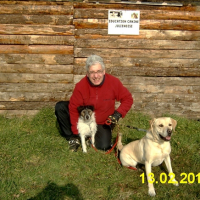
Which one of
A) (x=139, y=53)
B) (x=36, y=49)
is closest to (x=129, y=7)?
(x=139, y=53)

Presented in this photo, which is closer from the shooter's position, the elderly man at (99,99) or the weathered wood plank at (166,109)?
the elderly man at (99,99)

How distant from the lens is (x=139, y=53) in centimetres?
571

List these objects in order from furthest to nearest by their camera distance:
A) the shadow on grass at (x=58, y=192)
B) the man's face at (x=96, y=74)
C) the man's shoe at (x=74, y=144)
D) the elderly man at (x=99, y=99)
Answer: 1. the man's shoe at (x=74, y=144)
2. the elderly man at (x=99, y=99)
3. the man's face at (x=96, y=74)
4. the shadow on grass at (x=58, y=192)

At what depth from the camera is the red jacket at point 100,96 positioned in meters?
4.36

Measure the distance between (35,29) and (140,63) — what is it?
248 centimetres

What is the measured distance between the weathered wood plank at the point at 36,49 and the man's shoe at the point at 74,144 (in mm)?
2029

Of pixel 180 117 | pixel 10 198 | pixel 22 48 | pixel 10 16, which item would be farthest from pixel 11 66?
pixel 180 117

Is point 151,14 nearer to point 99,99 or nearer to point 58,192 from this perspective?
point 99,99

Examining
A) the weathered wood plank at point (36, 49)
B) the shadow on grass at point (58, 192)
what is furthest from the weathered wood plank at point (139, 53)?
the shadow on grass at point (58, 192)

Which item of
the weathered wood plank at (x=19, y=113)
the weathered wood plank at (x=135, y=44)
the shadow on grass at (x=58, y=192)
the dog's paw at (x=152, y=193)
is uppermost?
the weathered wood plank at (x=135, y=44)

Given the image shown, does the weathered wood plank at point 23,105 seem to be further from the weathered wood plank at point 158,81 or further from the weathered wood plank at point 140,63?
the weathered wood plank at point 158,81

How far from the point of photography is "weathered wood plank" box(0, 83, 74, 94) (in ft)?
19.2

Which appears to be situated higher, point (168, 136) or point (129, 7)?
point (129, 7)

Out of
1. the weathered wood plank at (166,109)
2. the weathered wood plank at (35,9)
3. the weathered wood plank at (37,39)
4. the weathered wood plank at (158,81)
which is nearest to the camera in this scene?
the weathered wood plank at (35,9)
